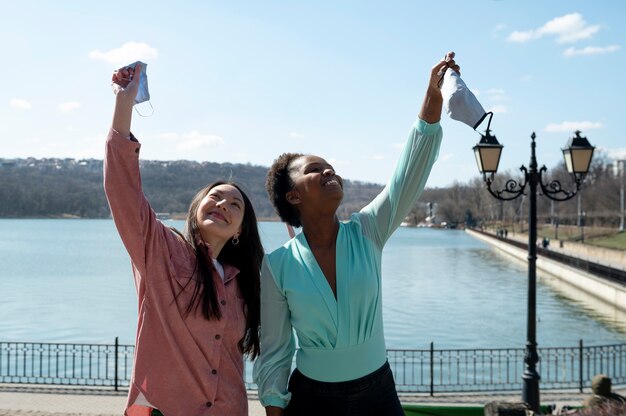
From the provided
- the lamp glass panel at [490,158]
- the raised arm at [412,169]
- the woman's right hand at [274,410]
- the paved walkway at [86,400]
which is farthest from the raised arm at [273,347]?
the lamp glass panel at [490,158]

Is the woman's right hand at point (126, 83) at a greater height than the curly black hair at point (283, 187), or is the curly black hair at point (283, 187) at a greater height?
the woman's right hand at point (126, 83)

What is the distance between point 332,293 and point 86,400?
9.16 metres

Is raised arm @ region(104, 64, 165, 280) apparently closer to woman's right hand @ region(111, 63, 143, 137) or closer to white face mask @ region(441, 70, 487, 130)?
woman's right hand @ region(111, 63, 143, 137)

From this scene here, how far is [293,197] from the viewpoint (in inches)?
123

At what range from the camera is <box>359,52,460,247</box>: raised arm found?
2.98 metres

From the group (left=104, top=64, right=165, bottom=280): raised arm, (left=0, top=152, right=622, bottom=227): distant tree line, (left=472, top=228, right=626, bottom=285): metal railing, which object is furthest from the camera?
(left=0, top=152, right=622, bottom=227): distant tree line

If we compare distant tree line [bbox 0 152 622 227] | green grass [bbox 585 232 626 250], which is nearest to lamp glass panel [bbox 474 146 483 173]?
green grass [bbox 585 232 626 250]

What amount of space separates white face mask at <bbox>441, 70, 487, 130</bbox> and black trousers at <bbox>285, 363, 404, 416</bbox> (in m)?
1.09

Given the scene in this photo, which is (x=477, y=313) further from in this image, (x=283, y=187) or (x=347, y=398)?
(x=347, y=398)

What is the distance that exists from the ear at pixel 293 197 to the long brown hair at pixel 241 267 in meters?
0.21

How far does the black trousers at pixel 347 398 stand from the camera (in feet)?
Answer: 9.34

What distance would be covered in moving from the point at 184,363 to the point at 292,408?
511mm

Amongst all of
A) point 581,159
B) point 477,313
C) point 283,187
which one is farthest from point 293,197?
point 477,313

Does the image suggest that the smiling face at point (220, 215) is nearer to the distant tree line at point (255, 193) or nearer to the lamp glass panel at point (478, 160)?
the lamp glass panel at point (478, 160)
